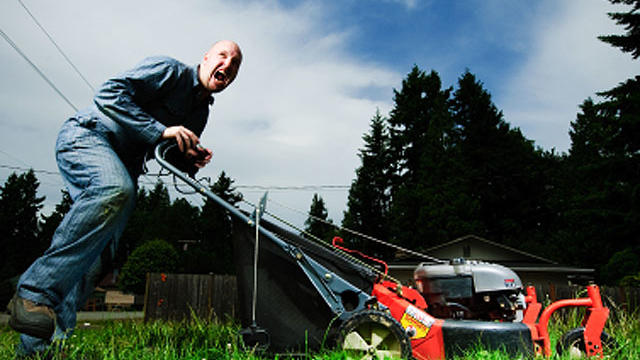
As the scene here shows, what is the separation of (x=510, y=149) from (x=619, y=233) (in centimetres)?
2007

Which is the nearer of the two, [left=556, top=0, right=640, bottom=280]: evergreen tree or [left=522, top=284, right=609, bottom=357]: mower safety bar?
[left=522, top=284, right=609, bottom=357]: mower safety bar

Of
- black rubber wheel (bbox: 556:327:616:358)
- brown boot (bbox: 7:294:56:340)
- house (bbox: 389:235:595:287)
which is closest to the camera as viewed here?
brown boot (bbox: 7:294:56:340)

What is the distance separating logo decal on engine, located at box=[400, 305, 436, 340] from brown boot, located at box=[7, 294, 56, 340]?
1589 millimetres

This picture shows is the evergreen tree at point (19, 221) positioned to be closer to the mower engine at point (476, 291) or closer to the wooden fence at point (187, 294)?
the wooden fence at point (187, 294)

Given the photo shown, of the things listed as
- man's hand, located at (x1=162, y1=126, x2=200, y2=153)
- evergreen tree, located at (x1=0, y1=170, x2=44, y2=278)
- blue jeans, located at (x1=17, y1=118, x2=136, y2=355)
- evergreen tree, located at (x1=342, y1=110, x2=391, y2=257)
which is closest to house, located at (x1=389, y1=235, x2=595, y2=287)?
evergreen tree, located at (x1=342, y1=110, x2=391, y2=257)

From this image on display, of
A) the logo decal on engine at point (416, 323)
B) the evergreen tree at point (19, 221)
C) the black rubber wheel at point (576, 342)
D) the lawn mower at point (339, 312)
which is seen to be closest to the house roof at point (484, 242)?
the black rubber wheel at point (576, 342)

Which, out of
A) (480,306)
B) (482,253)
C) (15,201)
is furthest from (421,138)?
(15,201)

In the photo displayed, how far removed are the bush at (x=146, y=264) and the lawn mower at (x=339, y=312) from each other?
29324 millimetres

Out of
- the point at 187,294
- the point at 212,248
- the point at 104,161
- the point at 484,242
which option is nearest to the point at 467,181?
the point at 484,242

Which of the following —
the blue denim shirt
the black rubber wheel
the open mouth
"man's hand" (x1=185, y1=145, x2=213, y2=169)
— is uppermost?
the open mouth

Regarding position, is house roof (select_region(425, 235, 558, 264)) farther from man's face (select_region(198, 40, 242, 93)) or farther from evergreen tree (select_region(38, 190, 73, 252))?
evergreen tree (select_region(38, 190, 73, 252))

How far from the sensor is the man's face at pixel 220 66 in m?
2.24

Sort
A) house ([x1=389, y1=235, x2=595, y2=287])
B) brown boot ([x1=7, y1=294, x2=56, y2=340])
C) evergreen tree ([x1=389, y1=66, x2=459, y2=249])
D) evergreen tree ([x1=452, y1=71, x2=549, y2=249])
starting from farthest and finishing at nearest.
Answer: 1. evergreen tree ([x1=452, y1=71, x2=549, y2=249])
2. evergreen tree ([x1=389, y1=66, x2=459, y2=249])
3. house ([x1=389, y1=235, x2=595, y2=287])
4. brown boot ([x1=7, y1=294, x2=56, y2=340])

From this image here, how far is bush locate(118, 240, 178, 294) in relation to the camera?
96.6 feet
